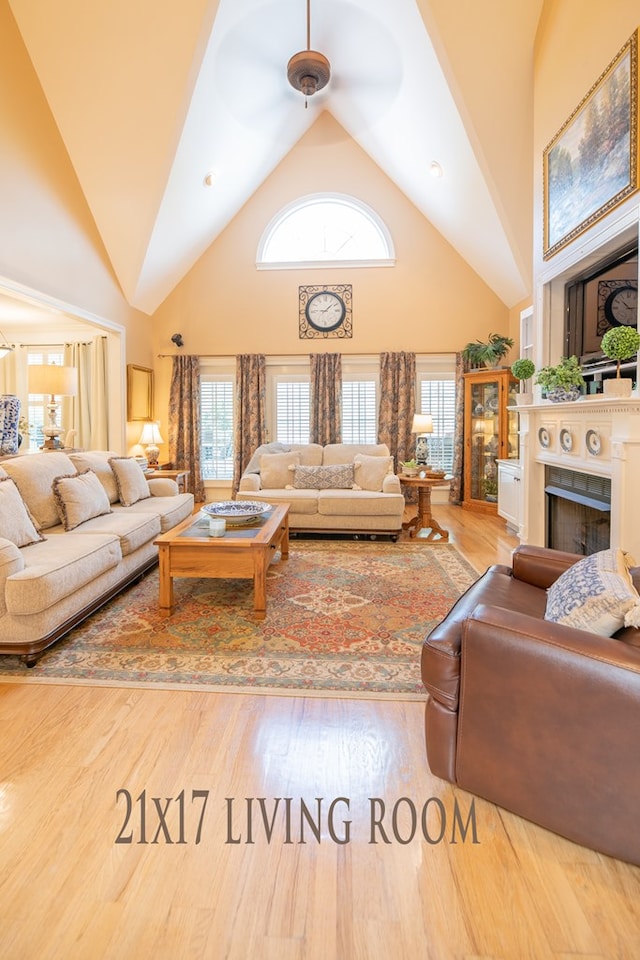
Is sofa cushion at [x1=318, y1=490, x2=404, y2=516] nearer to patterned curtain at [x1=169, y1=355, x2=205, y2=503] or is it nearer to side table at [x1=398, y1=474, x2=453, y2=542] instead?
side table at [x1=398, y1=474, x2=453, y2=542]

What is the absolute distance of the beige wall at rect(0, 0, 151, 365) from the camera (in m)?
4.02

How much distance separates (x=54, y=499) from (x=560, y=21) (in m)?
5.12

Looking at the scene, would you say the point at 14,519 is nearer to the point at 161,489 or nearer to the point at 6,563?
the point at 6,563

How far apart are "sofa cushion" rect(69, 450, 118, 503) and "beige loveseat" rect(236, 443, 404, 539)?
4.52 feet

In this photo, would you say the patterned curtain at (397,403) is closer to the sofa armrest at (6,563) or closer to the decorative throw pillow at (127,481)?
the decorative throw pillow at (127,481)

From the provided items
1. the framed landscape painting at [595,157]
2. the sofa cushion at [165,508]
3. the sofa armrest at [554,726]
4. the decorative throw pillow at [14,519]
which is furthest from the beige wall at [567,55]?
the decorative throw pillow at [14,519]

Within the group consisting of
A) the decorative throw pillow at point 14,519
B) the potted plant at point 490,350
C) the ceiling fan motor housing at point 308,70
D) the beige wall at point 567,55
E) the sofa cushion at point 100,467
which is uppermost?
the ceiling fan motor housing at point 308,70

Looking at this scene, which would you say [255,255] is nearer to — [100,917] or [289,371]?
[289,371]

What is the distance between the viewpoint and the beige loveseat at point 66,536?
253 centimetres

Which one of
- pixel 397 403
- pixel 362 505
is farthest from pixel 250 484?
pixel 397 403

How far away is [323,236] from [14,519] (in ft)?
19.2

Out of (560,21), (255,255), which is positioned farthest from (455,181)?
(255,255)

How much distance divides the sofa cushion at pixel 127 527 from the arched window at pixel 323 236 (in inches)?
181

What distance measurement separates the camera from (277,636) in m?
2.91
